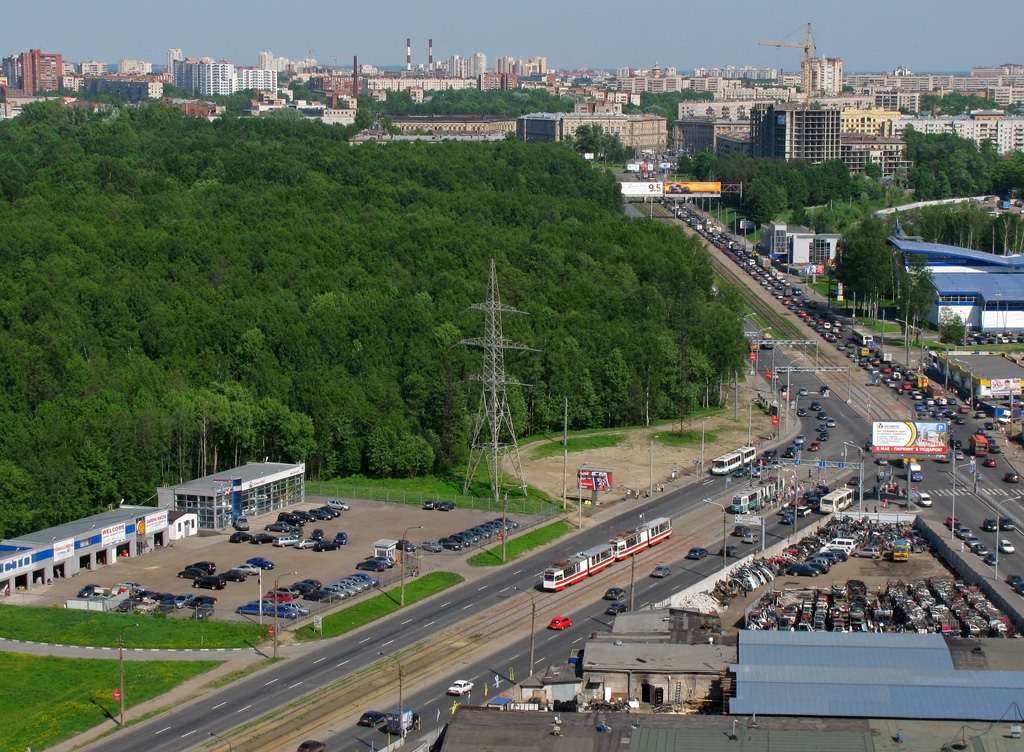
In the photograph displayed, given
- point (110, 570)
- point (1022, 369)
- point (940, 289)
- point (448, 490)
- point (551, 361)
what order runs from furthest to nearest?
point (940, 289) < point (1022, 369) < point (551, 361) < point (448, 490) < point (110, 570)

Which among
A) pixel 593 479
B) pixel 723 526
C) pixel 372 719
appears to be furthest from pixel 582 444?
pixel 372 719

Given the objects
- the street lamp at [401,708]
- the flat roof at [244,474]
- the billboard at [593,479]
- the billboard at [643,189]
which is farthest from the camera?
the billboard at [643,189]

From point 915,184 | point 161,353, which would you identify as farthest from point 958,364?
point 915,184

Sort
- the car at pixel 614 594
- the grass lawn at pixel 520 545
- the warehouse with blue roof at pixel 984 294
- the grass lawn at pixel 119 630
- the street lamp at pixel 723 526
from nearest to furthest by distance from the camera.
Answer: the grass lawn at pixel 119 630, the car at pixel 614 594, the street lamp at pixel 723 526, the grass lawn at pixel 520 545, the warehouse with blue roof at pixel 984 294

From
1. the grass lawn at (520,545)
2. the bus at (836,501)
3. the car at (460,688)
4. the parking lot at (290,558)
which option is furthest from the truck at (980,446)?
the car at (460,688)

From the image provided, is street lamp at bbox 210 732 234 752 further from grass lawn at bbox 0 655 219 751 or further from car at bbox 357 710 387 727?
car at bbox 357 710 387 727

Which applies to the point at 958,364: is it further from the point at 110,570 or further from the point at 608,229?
the point at 110,570

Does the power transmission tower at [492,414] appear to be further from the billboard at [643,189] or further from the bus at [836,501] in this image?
the billboard at [643,189]

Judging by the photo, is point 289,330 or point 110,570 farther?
point 289,330
